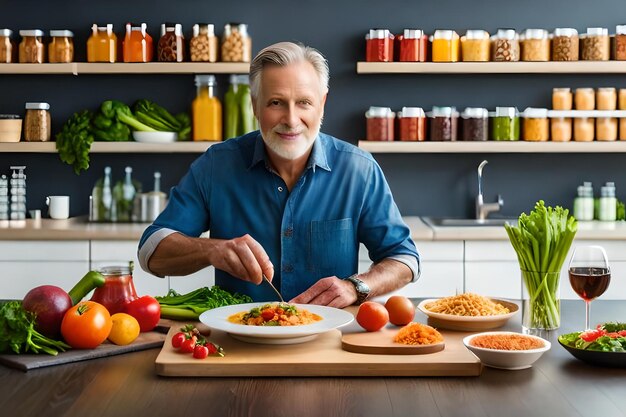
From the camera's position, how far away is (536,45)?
14.9ft

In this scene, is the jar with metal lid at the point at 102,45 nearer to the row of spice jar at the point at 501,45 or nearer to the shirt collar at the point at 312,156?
the row of spice jar at the point at 501,45

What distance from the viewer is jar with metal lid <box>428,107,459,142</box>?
4.59 m

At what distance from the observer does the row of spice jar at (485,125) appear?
4.58m

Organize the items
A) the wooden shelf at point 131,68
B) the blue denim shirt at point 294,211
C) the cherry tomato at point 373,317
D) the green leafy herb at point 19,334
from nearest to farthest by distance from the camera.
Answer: the green leafy herb at point 19,334, the cherry tomato at point 373,317, the blue denim shirt at point 294,211, the wooden shelf at point 131,68

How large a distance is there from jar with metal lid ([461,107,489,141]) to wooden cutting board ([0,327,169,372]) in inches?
114

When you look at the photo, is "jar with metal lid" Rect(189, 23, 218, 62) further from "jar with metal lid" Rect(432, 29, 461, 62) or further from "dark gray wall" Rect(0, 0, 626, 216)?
"jar with metal lid" Rect(432, 29, 461, 62)

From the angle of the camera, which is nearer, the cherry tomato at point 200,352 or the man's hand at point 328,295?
the cherry tomato at point 200,352

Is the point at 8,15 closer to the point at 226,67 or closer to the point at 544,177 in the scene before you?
the point at 226,67

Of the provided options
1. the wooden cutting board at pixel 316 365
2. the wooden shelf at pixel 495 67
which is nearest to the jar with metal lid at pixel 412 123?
the wooden shelf at pixel 495 67

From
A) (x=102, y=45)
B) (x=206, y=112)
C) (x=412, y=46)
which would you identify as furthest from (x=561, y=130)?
(x=102, y=45)

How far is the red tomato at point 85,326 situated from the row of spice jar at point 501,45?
2.97 metres

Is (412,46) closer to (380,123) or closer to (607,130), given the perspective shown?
(380,123)

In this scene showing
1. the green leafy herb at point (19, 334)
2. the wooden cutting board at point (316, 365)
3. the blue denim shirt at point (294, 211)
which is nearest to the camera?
the wooden cutting board at point (316, 365)

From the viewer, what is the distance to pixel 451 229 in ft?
13.7
